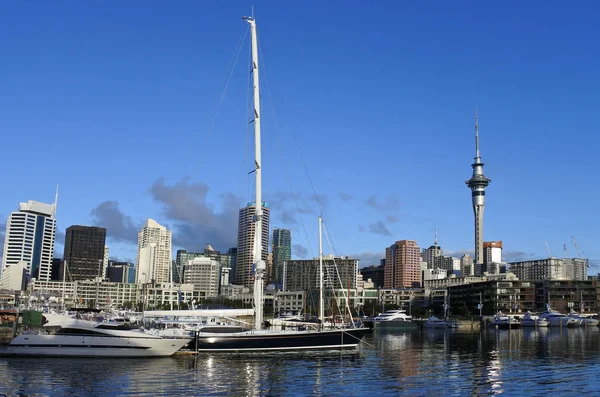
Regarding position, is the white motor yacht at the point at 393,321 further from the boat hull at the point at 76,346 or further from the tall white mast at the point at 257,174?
the boat hull at the point at 76,346

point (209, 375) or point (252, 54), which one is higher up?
point (252, 54)

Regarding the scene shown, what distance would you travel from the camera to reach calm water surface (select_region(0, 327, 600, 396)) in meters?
44.0

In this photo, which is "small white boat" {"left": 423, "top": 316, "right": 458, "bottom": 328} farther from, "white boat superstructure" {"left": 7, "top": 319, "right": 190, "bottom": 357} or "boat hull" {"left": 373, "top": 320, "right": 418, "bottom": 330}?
"white boat superstructure" {"left": 7, "top": 319, "right": 190, "bottom": 357}

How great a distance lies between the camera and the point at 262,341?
6806 cm

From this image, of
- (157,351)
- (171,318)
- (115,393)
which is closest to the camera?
(115,393)

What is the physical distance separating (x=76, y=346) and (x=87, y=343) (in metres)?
1.12

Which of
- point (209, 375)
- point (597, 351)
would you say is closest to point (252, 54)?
point (209, 375)

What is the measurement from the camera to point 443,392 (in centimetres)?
4438

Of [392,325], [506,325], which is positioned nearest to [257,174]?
[392,325]

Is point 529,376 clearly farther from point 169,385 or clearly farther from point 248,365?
point 169,385

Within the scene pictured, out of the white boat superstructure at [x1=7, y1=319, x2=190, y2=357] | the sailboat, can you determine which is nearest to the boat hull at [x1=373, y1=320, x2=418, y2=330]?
the sailboat

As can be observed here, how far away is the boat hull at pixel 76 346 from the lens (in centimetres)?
6169

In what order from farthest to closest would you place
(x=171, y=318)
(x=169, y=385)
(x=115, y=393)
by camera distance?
(x=171, y=318) < (x=169, y=385) < (x=115, y=393)

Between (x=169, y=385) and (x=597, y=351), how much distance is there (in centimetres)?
6190
